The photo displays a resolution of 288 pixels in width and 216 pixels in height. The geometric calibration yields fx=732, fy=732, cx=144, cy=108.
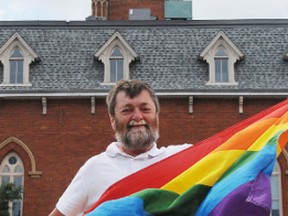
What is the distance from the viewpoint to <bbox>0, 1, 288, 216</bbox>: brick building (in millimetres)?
21203

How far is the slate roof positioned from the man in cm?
1682

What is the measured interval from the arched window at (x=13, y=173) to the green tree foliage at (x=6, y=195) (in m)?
1.39

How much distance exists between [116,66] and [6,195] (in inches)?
209

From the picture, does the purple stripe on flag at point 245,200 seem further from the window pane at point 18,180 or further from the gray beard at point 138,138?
the window pane at point 18,180

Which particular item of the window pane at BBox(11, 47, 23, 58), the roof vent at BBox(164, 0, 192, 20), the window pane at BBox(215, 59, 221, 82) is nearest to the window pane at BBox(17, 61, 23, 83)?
the window pane at BBox(11, 47, 23, 58)

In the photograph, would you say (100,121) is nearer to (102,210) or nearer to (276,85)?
(276,85)

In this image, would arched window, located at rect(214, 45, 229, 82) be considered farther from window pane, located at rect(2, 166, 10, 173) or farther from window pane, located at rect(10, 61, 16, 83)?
window pane, located at rect(2, 166, 10, 173)

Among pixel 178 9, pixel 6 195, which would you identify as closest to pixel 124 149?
pixel 6 195

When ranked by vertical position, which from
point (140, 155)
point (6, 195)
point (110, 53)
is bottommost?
point (6, 195)

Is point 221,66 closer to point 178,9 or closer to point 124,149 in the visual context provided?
point 124,149

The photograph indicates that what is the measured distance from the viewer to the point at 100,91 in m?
21.3

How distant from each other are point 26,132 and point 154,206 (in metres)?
17.5

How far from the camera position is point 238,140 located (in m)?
4.45

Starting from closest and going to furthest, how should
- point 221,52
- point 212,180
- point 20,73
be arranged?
point 212,180 < point 20,73 < point 221,52
